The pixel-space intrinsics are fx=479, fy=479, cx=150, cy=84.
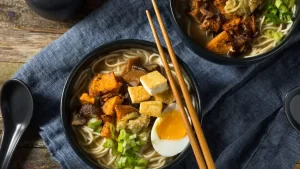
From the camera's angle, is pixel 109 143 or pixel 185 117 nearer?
pixel 185 117

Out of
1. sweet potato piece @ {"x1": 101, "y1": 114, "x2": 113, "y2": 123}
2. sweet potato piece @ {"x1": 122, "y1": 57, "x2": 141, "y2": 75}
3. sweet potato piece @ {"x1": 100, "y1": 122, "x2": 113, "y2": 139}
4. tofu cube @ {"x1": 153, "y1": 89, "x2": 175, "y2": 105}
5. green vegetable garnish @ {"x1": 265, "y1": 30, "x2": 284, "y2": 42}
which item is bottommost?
sweet potato piece @ {"x1": 100, "y1": 122, "x2": 113, "y2": 139}

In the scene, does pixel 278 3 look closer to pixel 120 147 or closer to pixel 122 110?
pixel 122 110

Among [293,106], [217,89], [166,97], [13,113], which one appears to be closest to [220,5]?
[217,89]

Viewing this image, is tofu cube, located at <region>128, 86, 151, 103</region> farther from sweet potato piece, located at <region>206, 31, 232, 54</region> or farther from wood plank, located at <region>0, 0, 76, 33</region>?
wood plank, located at <region>0, 0, 76, 33</region>

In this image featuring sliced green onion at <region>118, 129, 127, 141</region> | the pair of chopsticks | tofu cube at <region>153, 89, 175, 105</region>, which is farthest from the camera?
tofu cube at <region>153, 89, 175, 105</region>

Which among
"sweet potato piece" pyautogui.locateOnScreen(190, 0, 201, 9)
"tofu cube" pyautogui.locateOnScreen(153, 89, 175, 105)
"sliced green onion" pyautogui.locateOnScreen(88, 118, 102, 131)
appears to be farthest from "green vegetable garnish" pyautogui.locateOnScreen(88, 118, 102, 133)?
"sweet potato piece" pyautogui.locateOnScreen(190, 0, 201, 9)

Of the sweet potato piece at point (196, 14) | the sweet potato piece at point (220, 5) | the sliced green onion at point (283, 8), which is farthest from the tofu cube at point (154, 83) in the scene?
the sliced green onion at point (283, 8)
